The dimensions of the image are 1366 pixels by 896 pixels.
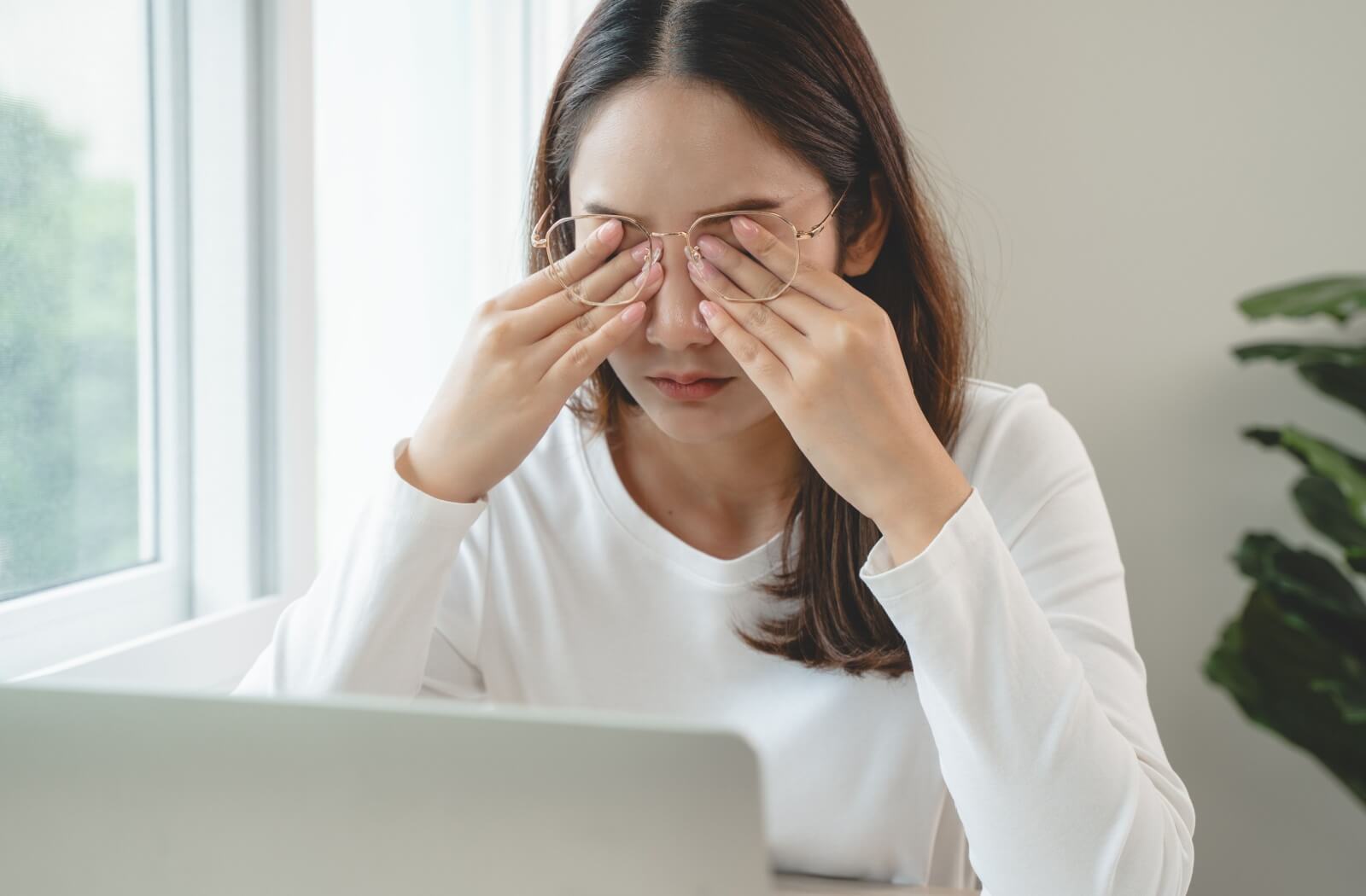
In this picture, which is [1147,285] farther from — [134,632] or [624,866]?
[624,866]

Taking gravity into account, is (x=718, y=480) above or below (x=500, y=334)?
below

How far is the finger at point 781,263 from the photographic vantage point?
941mm

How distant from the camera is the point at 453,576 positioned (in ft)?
3.87

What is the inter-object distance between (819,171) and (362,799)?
761mm

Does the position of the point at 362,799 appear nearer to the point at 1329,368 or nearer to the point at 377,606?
the point at 377,606

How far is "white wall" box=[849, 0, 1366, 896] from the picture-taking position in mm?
2352

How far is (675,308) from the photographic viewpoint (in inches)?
38.8

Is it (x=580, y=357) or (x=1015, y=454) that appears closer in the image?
(x=580, y=357)

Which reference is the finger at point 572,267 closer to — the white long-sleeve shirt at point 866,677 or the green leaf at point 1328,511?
the white long-sleeve shirt at point 866,677

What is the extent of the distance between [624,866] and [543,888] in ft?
0.10

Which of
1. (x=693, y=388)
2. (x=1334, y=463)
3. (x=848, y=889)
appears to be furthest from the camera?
(x=1334, y=463)

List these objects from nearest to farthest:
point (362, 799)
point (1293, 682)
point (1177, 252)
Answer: point (362, 799) < point (1293, 682) < point (1177, 252)

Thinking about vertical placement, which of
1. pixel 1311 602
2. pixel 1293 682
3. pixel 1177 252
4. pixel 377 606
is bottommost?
pixel 1293 682

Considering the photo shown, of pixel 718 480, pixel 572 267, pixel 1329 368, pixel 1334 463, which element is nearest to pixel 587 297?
pixel 572 267
